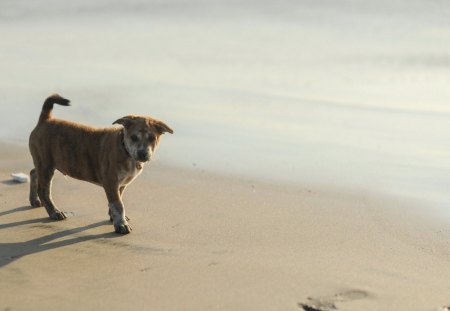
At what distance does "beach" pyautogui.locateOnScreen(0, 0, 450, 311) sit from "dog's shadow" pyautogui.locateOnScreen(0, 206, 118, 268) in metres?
0.03

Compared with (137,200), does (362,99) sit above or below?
above

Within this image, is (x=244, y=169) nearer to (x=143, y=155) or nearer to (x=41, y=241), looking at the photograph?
(x=143, y=155)

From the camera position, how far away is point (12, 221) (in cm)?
733

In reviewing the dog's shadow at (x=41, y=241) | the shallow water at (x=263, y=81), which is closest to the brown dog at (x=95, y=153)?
the dog's shadow at (x=41, y=241)

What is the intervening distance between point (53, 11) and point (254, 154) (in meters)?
12.6

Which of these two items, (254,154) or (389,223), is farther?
(254,154)

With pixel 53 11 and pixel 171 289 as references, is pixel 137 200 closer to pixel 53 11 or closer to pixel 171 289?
pixel 171 289

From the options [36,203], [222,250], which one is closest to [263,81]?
[36,203]

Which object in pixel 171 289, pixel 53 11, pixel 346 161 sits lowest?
pixel 171 289

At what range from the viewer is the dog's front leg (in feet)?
23.1

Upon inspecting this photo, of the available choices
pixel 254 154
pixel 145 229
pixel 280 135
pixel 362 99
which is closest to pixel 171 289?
pixel 145 229

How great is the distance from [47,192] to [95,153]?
21.8 inches

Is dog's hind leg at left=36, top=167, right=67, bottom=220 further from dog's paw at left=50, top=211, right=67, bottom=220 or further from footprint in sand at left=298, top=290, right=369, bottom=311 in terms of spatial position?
footprint in sand at left=298, top=290, right=369, bottom=311

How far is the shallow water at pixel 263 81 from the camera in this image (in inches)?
383
